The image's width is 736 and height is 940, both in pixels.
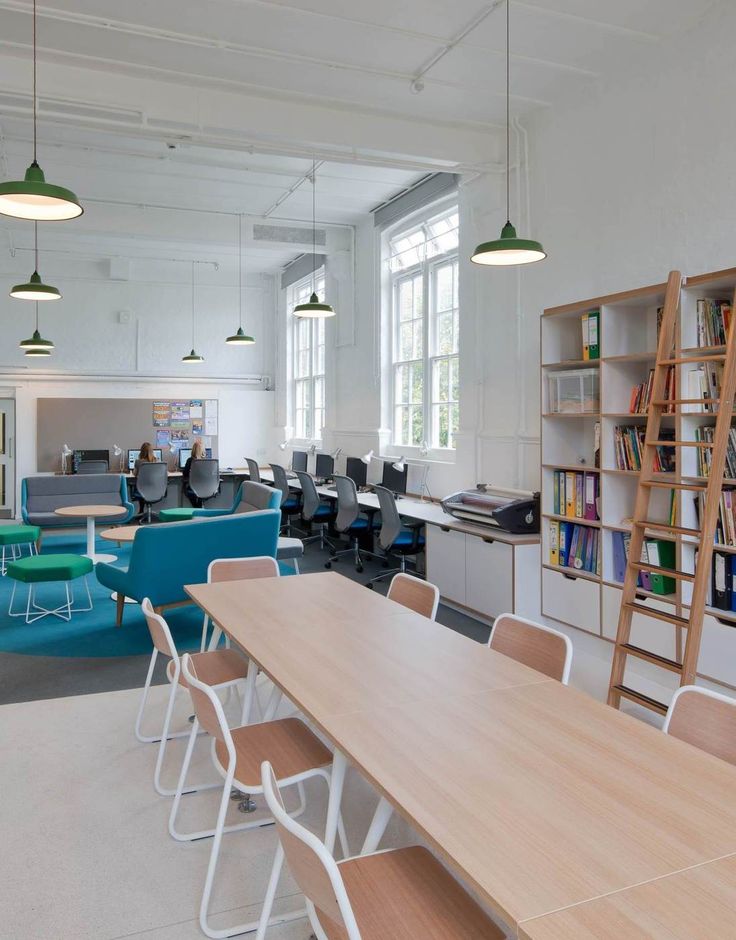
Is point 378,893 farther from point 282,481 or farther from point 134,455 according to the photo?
point 134,455

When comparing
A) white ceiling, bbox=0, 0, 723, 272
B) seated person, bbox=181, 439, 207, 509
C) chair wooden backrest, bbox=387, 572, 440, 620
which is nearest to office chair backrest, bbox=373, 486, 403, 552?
chair wooden backrest, bbox=387, 572, 440, 620

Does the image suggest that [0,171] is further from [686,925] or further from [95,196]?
[686,925]

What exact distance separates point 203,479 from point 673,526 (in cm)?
825

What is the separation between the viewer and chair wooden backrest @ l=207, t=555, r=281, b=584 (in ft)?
12.7

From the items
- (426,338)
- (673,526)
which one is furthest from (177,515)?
(673,526)

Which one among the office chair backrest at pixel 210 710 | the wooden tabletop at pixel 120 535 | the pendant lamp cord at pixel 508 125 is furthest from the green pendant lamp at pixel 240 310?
the office chair backrest at pixel 210 710

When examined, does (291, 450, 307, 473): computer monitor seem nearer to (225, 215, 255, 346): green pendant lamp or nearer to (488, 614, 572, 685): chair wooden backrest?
(225, 215, 255, 346): green pendant lamp

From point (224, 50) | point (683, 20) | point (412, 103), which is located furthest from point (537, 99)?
point (224, 50)

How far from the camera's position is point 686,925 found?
1.14m

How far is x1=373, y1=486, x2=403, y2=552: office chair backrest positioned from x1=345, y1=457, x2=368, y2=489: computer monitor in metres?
2.11

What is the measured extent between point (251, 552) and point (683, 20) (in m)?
4.38

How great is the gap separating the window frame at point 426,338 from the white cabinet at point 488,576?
65.1 inches

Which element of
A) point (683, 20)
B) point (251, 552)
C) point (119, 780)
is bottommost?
point (119, 780)

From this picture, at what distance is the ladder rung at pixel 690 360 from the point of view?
338 centimetres
